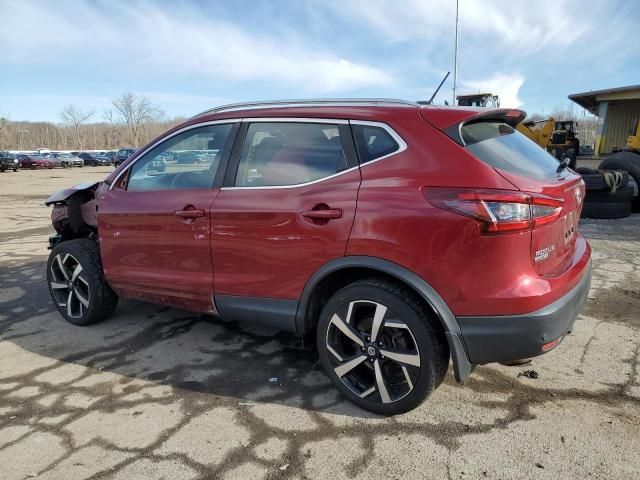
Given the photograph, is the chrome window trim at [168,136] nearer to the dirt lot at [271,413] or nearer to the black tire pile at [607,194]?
the dirt lot at [271,413]

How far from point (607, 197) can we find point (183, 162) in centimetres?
865

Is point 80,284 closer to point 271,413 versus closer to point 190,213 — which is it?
point 190,213

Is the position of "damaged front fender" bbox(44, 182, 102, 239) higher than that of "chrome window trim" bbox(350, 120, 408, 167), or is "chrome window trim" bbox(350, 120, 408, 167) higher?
"chrome window trim" bbox(350, 120, 408, 167)

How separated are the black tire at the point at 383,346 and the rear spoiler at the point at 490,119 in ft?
2.93

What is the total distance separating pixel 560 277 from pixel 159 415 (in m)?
2.46

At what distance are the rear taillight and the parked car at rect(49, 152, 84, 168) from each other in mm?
55323

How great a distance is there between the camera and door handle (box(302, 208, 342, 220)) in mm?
2639

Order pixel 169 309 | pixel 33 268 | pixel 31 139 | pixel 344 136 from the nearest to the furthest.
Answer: pixel 344 136 < pixel 169 309 < pixel 33 268 < pixel 31 139

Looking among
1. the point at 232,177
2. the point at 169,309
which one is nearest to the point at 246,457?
the point at 232,177

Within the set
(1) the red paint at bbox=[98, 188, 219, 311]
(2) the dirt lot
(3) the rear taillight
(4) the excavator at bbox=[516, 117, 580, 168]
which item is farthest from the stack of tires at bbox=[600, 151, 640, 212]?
(1) the red paint at bbox=[98, 188, 219, 311]

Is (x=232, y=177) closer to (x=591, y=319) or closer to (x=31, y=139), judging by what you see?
(x=591, y=319)

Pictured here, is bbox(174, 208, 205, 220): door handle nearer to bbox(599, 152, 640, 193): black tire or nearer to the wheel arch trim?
the wheel arch trim

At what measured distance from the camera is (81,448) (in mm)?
2520

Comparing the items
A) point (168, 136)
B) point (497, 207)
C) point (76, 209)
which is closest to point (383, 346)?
point (497, 207)
